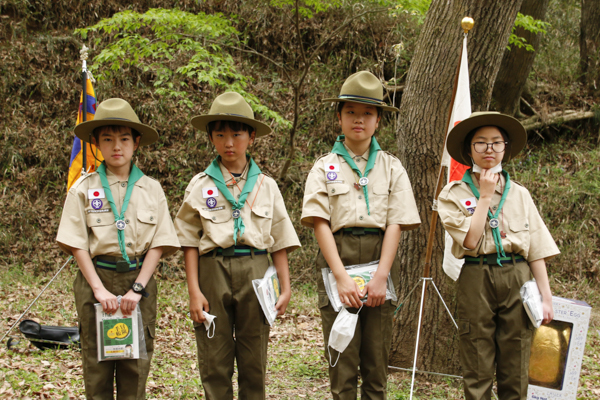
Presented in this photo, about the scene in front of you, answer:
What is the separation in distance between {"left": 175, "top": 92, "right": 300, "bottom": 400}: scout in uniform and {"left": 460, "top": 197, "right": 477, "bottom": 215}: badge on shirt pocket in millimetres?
976

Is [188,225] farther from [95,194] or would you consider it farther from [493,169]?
[493,169]

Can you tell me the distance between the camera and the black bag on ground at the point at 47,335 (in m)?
4.70

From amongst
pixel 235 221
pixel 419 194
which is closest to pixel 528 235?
pixel 419 194

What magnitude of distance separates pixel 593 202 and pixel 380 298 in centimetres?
640

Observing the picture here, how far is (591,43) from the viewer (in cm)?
949

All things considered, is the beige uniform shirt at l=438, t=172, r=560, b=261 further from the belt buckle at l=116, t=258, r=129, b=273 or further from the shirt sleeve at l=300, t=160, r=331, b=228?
the belt buckle at l=116, t=258, r=129, b=273

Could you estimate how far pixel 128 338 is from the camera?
2.68 metres

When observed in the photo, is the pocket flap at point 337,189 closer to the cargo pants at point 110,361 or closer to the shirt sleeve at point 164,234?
the shirt sleeve at point 164,234

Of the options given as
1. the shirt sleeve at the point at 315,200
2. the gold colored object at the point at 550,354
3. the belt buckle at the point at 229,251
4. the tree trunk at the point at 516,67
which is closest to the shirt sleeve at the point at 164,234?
the belt buckle at the point at 229,251

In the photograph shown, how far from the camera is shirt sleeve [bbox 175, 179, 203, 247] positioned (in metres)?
2.89

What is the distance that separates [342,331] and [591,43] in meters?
9.20

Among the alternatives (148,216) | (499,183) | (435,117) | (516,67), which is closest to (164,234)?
(148,216)

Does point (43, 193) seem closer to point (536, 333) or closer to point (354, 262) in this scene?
point (354, 262)

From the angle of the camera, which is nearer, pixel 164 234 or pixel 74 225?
pixel 74 225
